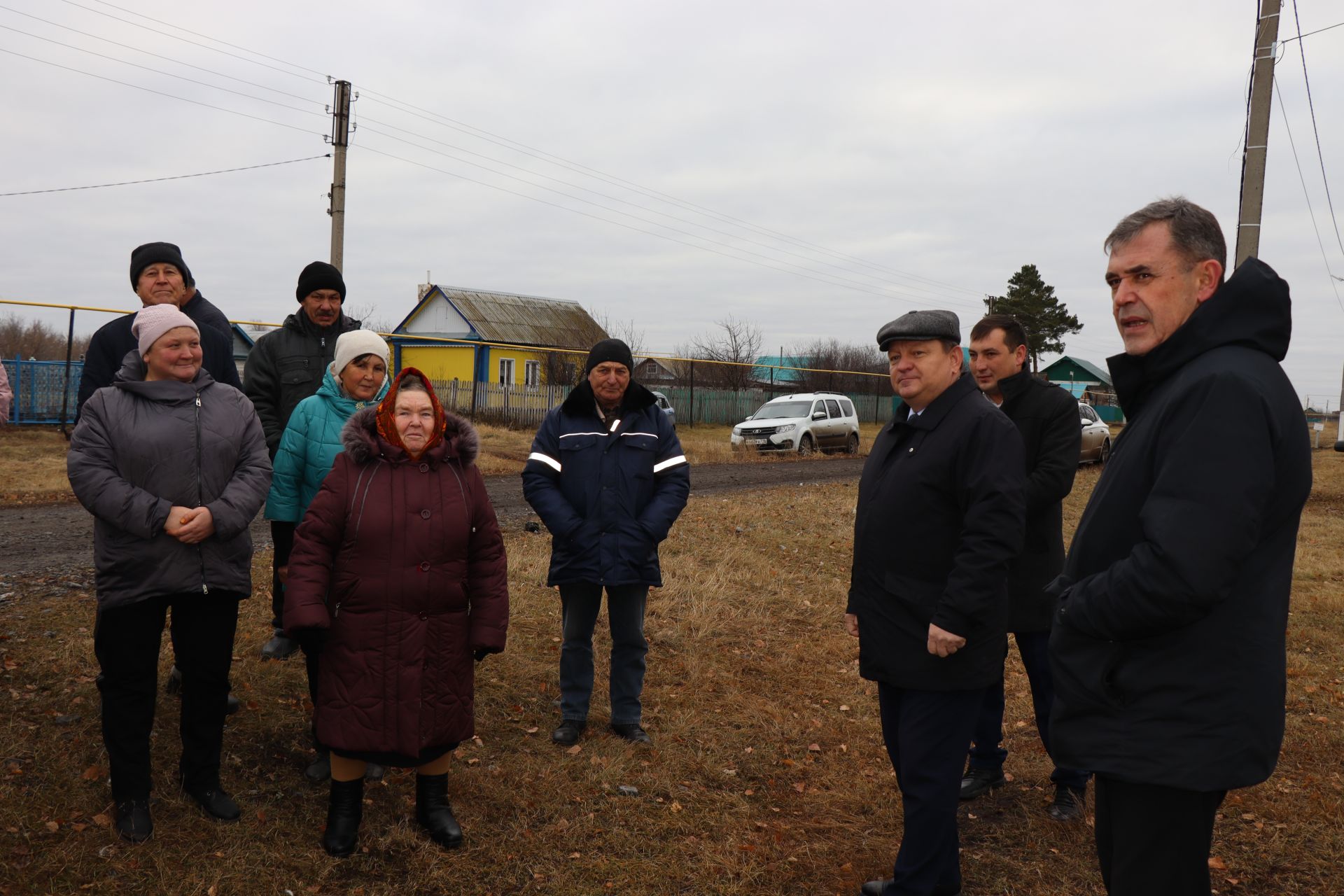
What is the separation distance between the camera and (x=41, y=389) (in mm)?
17078

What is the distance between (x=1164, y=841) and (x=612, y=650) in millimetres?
3153

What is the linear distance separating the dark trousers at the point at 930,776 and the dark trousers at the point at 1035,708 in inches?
34.7

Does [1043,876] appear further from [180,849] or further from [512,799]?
[180,849]

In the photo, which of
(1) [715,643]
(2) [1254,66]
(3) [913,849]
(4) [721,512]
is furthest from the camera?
(4) [721,512]

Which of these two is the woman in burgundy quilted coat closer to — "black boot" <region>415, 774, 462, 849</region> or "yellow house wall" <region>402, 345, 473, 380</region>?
"black boot" <region>415, 774, 462, 849</region>

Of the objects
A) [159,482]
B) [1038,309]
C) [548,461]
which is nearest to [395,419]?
[159,482]

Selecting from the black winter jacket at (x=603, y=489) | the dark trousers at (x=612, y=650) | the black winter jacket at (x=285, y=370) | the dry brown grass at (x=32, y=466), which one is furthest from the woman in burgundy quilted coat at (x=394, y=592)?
the dry brown grass at (x=32, y=466)

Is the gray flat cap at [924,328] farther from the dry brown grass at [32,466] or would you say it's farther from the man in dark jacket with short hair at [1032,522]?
the dry brown grass at [32,466]

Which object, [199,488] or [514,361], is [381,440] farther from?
[514,361]

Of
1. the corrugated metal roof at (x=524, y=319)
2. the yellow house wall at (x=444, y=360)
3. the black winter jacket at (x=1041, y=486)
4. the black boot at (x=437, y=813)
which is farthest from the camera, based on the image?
the corrugated metal roof at (x=524, y=319)

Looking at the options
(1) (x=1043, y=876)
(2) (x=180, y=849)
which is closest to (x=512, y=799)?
(2) (x=180, y=849)

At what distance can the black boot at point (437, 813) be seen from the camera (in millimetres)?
3791

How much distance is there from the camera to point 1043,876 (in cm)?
378

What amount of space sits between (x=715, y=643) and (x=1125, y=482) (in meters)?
4.90
